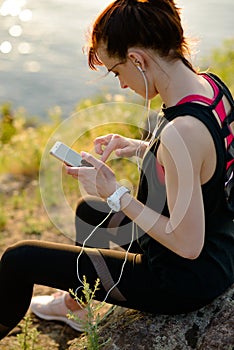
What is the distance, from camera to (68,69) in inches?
261

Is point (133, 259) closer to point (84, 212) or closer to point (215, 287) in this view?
point (215, 287)

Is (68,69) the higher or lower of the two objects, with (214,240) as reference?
lower

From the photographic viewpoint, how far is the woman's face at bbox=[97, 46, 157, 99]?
202 cm

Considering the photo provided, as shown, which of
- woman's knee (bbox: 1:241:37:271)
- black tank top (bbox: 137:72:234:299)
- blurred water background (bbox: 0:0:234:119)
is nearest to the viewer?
black tank top (bbox: 137:72:234:299)

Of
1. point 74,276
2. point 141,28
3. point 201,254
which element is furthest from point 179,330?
point 141,28

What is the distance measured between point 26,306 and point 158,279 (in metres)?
0.50

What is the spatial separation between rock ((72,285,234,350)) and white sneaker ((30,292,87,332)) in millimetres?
539

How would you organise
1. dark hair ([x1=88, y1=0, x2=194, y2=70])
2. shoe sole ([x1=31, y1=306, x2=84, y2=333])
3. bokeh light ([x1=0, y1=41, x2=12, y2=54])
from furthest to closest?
bokeh light ([x1=0, y1=41, x2=12, y2=54]), shoe sole ([x1=31, y1=306, x2=84, y2=333]), dark hair ([x1=88, y1=0, x2=194, y2=70])

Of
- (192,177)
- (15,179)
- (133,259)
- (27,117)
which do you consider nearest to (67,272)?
(133,259)

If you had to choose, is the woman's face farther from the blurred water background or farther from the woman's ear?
the blurred water background

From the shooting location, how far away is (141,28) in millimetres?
1942

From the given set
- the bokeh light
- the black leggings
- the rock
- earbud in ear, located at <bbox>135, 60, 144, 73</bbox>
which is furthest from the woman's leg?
the bokeh light

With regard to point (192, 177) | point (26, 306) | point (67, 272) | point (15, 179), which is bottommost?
point (15, 179)

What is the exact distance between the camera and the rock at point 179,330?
6.72ft
